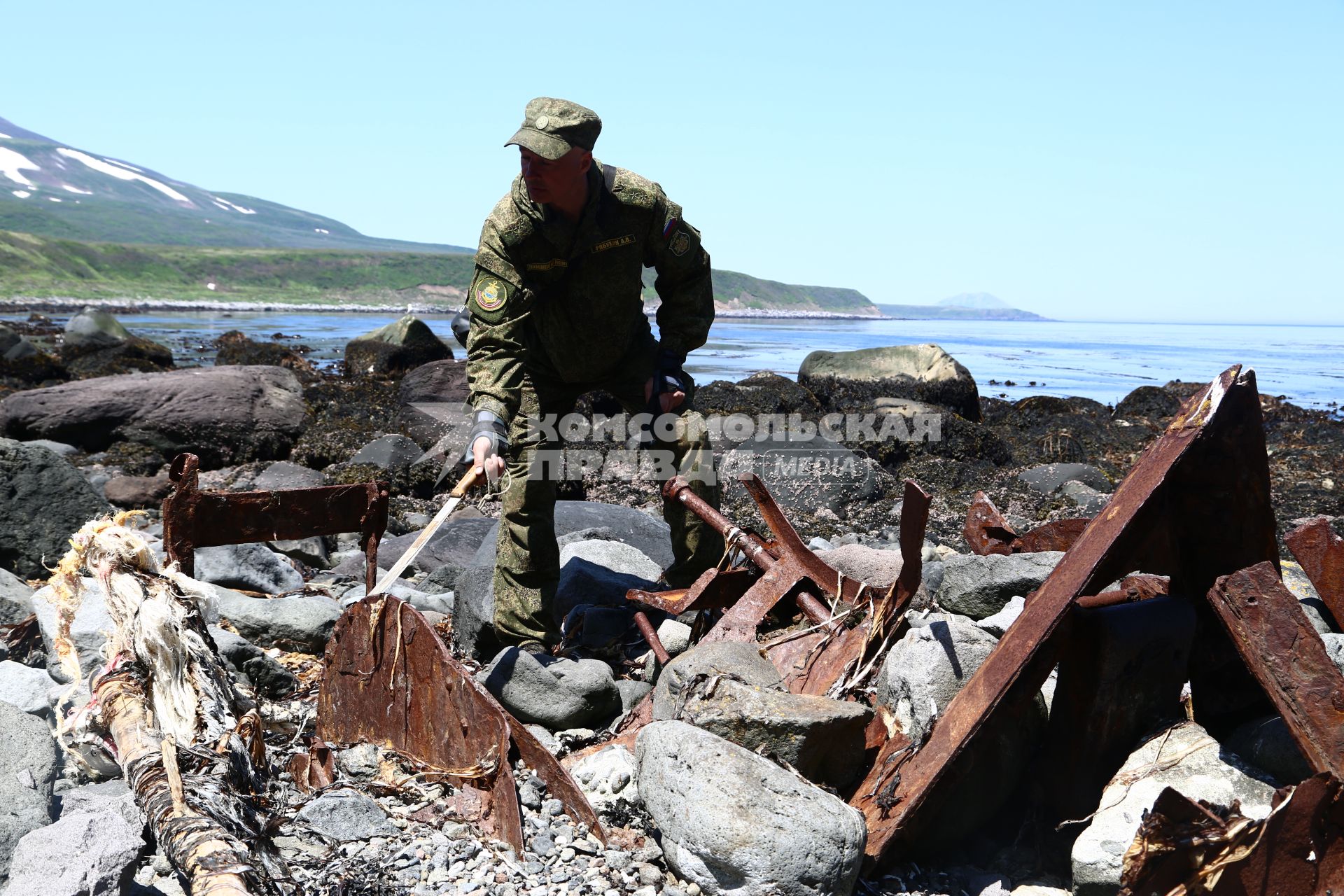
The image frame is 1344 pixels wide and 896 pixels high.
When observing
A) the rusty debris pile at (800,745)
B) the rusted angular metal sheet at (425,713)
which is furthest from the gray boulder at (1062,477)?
the rusted angular metal sheet at (425,713)

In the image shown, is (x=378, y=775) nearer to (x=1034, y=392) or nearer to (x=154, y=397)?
(x=154, y=397)

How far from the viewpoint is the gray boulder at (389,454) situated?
35.0 feet

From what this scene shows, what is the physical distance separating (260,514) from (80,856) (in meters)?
1.62

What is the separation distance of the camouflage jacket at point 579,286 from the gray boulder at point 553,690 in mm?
993

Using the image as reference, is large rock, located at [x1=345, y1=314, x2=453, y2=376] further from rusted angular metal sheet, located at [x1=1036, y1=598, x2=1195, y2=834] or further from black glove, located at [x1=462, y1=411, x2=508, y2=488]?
rusted angular metal sheet, located at [x1=1036, y1=598, x2=1195, y2=834]

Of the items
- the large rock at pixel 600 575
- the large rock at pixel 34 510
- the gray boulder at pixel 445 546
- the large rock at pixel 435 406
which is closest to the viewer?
the large rock at pixel 600 575

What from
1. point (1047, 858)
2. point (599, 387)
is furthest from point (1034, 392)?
point (1047, 858)

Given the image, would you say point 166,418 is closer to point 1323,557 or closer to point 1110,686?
point 1110,686

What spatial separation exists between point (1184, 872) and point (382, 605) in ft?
8.35

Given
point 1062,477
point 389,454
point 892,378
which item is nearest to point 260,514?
point 389,454

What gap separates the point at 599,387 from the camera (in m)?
4.82

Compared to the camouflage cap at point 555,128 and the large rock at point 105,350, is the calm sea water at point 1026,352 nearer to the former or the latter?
the large rock at point 105,350

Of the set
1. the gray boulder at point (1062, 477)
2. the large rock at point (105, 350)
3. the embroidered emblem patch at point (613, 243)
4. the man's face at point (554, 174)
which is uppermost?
the man's face at point (554, 174)

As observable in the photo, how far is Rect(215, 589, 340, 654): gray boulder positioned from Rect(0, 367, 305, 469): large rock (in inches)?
305
